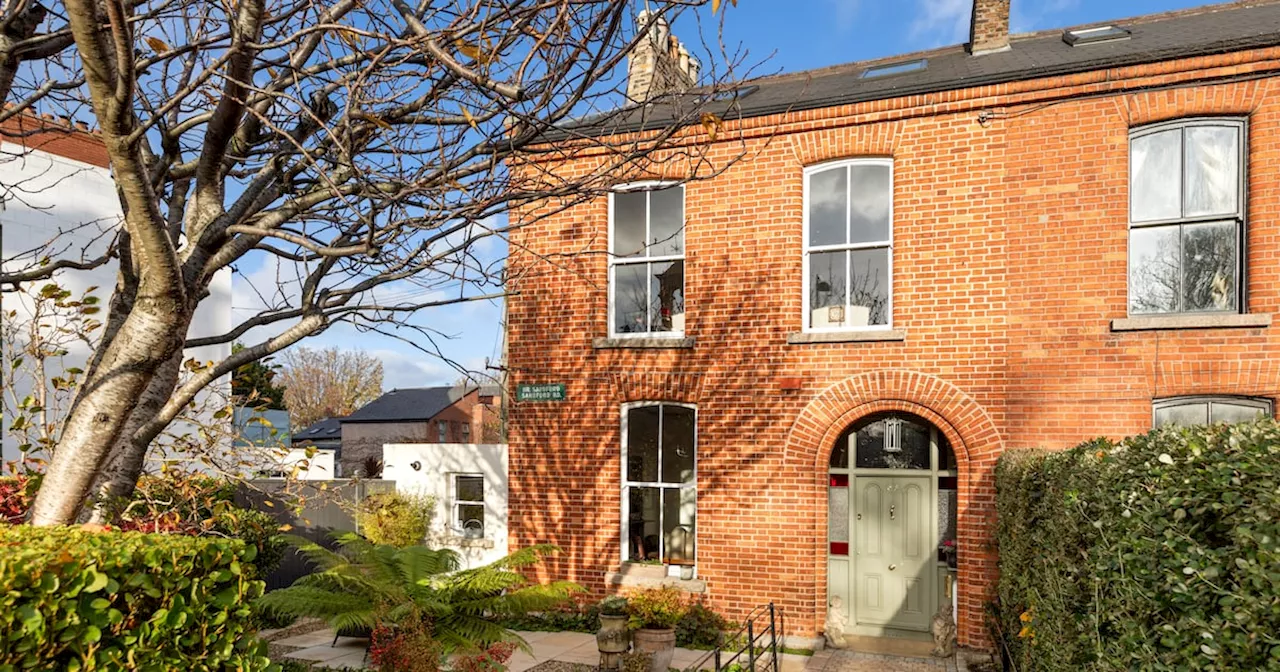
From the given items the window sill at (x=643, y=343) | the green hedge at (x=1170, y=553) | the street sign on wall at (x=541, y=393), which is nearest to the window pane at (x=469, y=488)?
the street sign on wall at (x=541, y=393)

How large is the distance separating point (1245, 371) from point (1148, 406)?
957 millimetres

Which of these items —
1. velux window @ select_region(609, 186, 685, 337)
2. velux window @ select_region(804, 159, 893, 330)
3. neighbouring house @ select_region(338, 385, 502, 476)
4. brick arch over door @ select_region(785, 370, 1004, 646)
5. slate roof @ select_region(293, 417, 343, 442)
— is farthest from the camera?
slate roof @ select_region(293, 417, 343, 442)

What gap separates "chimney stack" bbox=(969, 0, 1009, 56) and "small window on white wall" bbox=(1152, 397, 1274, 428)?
534cm

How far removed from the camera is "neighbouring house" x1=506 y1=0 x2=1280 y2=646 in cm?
875

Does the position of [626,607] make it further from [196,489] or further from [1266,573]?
[1266,573]

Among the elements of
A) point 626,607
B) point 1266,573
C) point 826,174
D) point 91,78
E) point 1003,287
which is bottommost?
point 626,607

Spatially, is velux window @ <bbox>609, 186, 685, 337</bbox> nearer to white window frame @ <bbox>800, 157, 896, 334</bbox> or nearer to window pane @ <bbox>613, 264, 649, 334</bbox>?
window pane @ <bbox>613, 264, 649, 334</bbox>

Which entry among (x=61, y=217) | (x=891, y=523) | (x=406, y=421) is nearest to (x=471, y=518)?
(x=891, y=523)

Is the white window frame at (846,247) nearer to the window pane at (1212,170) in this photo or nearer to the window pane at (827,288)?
the window pane at (827,288)

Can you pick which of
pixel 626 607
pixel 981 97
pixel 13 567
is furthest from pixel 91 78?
pixel 981 97

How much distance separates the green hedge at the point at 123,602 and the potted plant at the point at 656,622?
504 cm

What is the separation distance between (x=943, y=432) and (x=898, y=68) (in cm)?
550

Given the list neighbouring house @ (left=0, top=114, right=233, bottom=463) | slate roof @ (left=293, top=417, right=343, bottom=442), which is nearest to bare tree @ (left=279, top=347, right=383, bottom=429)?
slate roof @ (left=293, top=417, right=343, bottom=442)

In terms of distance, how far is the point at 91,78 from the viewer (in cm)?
351
